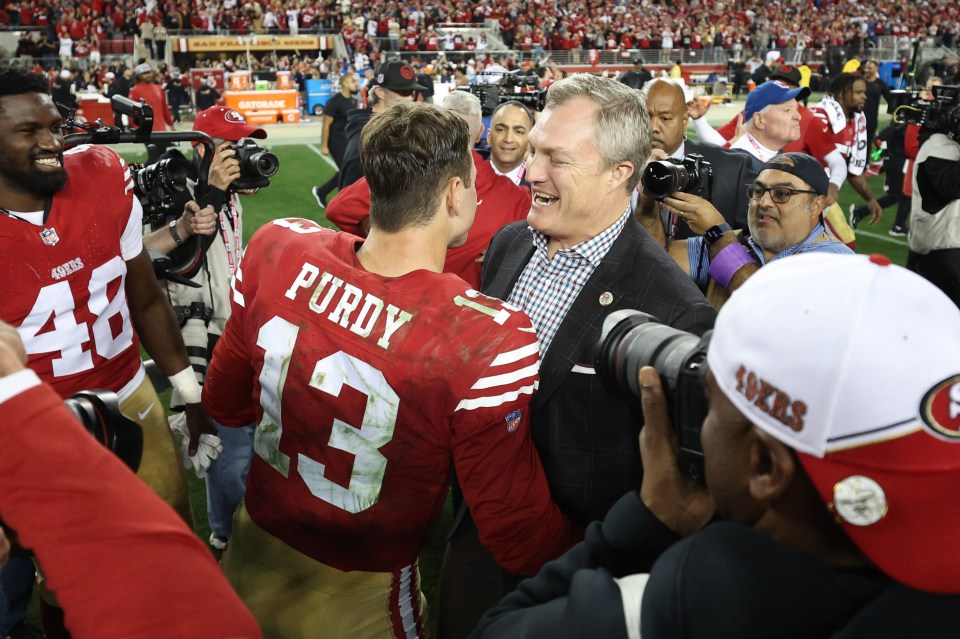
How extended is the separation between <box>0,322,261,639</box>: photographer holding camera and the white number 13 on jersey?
818 millimetres

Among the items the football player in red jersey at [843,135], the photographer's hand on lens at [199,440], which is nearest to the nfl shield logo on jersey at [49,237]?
the photographer's hand on lens at [199,440]

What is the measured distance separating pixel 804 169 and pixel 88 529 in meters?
3.00

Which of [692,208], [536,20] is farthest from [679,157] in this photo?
[536,20]

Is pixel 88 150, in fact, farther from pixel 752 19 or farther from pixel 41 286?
pixel 752 19

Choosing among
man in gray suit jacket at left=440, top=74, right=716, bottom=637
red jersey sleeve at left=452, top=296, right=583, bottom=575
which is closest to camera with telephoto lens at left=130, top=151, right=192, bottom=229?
man in gray suit jacket at left=440, top=74, right=716, bottom=637

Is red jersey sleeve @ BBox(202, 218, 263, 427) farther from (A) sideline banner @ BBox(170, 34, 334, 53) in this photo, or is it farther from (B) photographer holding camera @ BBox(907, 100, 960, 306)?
(A) sideline banner @ BBox(170, 34, 334, 53)

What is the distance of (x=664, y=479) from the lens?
50.2 inches

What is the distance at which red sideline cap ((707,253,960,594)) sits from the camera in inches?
36.6

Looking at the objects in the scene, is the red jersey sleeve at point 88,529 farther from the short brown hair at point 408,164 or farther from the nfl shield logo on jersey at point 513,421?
the short brown hair at point 408,164

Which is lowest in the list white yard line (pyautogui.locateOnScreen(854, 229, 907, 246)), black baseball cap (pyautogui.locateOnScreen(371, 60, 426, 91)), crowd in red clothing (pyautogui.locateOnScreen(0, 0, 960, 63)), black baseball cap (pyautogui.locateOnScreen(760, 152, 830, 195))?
white yard line (pyautogui.locateOnScreen(854, 229, 907, 246))

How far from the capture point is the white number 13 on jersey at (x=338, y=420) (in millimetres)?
1787

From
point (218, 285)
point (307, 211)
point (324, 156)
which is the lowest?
point (307, 211)

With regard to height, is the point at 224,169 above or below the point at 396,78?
below

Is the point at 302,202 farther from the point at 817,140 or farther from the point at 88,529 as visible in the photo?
the point at 88,529
